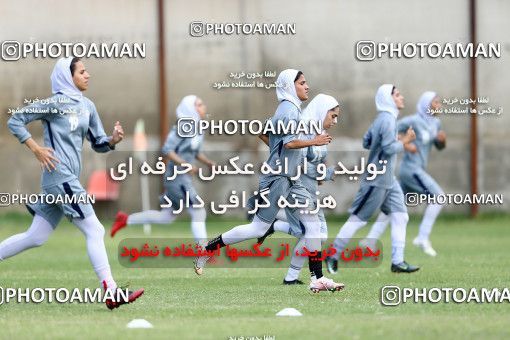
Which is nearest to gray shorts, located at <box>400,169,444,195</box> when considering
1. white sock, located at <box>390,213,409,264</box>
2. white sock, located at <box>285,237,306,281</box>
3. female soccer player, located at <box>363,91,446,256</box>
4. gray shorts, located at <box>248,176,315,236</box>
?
female soccer player, located at <box>363,91,446,256</box>

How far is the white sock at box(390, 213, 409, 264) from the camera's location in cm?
1630

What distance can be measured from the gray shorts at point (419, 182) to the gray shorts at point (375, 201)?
9.77 feet

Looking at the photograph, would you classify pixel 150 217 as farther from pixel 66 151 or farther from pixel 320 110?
pixel 66 151

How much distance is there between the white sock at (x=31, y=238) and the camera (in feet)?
40.3

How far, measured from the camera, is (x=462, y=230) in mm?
25766

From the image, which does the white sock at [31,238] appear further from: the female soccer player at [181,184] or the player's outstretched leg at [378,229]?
the player's outstretched leg at [378,229]

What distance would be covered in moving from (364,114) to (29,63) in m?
6.85

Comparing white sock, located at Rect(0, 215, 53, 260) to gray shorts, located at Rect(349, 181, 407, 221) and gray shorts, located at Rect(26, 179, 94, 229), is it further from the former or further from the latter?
gray shorts, located at Rect(349, 181, 407, 221)

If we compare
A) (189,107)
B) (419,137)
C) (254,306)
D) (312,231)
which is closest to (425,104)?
(419,137)

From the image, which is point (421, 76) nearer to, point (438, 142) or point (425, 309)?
point (438, 142)

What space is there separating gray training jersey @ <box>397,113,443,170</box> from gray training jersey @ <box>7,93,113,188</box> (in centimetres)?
829

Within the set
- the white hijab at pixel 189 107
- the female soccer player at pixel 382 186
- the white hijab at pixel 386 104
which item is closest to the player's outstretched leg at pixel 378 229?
the female soccer player at pixel 382 186

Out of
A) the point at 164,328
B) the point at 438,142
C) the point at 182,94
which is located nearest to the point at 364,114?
the point at 182,94

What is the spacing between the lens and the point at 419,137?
1980 centimetres
